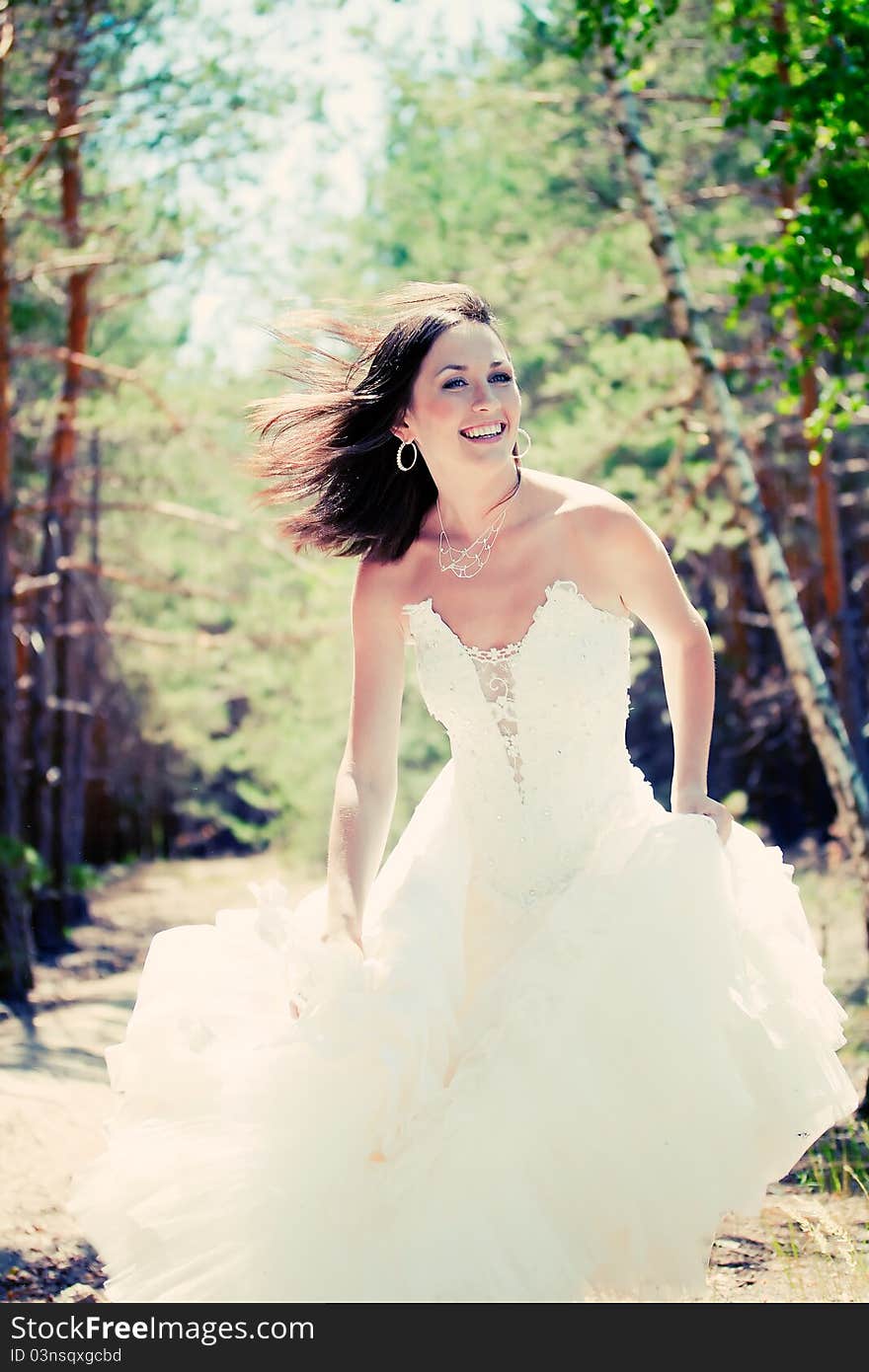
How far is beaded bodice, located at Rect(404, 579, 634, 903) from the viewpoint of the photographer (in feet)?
11.0

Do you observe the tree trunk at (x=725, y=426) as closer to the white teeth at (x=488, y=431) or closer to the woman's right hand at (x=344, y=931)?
the white teeth at (x=488, y=431)

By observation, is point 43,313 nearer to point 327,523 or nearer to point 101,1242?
point 327,523

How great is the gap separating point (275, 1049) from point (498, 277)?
1008 cm

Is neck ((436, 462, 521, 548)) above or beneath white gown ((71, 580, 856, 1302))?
above

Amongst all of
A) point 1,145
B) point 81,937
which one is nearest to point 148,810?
point 81,937

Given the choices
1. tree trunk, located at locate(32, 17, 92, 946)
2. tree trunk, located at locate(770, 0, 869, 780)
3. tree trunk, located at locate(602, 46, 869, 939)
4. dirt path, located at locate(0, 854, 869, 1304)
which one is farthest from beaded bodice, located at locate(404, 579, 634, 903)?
tree trunk, located at locate(32, 17, 92, 946)

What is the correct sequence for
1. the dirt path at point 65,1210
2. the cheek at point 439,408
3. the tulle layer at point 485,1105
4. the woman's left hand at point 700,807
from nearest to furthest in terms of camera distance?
the tulle layer at point 485,1105 → the woman's left hand at point 700,807 → the cheek at point 439,408 → the dirt path at point 65,1210

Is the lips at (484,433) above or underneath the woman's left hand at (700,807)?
above

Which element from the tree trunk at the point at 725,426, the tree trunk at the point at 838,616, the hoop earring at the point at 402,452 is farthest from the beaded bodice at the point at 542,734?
the tree trunk at the point at 838,616

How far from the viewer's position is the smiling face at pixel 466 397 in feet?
11.2

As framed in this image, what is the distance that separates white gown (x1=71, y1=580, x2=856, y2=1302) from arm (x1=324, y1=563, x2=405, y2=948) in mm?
88

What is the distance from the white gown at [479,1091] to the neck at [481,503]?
2.78ft

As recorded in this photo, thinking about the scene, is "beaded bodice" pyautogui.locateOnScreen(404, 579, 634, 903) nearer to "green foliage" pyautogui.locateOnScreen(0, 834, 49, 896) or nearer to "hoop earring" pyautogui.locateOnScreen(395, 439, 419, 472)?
"hoop earring" pyautogui.locateOnScreen(395, 439, 419, 472)

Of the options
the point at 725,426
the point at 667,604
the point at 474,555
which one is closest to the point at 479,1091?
the point at 667,604
